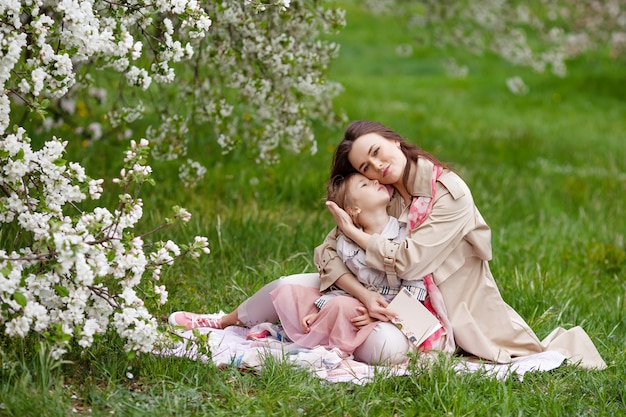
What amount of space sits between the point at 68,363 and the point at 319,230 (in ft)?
8.35

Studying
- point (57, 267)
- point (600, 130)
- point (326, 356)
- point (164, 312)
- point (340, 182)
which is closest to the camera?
point (57, 267)

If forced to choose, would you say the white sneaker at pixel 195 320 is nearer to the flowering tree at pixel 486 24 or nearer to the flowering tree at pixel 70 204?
the flowering tree at pixel 70 204

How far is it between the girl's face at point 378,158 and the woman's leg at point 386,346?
67 cm

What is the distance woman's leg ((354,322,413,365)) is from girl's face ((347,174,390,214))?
557 mm

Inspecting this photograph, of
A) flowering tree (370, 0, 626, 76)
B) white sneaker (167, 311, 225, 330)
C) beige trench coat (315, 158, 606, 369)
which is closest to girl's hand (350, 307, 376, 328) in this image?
beige trench coat (315, 158, 606, 369)

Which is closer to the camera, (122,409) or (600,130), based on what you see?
(122,409)

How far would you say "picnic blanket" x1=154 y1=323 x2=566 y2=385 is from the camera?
3.59 meters

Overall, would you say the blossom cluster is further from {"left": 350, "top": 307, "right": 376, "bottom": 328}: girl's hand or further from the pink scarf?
the pink scarf

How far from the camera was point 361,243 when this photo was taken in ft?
12.7

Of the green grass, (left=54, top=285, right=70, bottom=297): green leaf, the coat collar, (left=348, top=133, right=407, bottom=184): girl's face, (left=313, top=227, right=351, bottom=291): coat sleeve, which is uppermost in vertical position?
(left=54, top=285, right=70, bottom=297): green leaf

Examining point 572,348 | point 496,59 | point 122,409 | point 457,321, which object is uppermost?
point 122,409

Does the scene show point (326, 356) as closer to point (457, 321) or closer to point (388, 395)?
point (388, 395)

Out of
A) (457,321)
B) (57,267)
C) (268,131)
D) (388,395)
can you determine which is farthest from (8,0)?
(268,131)

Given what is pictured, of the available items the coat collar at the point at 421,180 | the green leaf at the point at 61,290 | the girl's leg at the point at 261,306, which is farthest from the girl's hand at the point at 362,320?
the green leaf at the point at 61,290
